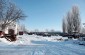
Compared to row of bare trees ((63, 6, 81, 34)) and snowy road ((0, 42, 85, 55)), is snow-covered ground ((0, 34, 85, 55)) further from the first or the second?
row of bare trees ((63, 6, 81, 34))

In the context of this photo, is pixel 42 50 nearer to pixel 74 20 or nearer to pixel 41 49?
pixel 41 49

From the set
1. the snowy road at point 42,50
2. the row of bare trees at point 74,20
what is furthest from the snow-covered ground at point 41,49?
the row of bare trees at point 74,20

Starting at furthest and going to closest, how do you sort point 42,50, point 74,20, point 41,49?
point 74,20, point 41,49, point 42,50

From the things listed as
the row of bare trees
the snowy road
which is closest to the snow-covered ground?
the snowy road

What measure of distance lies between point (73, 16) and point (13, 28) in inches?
973

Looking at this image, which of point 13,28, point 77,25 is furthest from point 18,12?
point 77,25

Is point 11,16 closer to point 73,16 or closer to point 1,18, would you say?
point 1,18

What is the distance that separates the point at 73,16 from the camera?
80875 mm

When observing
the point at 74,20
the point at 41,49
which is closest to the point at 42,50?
the point at 41,49

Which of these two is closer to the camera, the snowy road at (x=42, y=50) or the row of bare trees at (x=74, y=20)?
the snowy road at (x=42, y=50)

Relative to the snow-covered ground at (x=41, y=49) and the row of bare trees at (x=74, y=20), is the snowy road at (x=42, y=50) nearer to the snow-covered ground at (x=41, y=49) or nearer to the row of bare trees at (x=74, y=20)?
the snow-covered ground at (x=41, y=49)

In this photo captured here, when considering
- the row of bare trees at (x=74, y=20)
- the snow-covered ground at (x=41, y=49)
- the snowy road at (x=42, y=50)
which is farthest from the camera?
the row of bare trees at (x=74, y=20)

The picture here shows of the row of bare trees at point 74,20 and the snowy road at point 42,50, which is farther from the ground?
the row of bare trees at point 74,20

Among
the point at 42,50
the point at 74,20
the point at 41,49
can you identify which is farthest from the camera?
the point at 74,20
